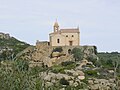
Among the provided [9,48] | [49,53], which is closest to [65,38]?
[49,53]

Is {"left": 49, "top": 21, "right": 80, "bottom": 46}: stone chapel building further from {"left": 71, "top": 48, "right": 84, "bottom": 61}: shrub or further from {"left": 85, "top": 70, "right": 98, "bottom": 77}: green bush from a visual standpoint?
{"left": 85, "top": 70, "right": 98, "bottom": 77}: green bush

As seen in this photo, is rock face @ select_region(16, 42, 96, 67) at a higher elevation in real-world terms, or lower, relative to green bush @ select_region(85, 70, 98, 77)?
higher

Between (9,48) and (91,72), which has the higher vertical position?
(9,48)

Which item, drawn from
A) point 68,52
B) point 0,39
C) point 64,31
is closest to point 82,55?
point 68,52

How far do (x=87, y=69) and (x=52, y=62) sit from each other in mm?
7309

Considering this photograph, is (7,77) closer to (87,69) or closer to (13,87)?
(13,87)

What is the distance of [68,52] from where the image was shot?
68000 mm

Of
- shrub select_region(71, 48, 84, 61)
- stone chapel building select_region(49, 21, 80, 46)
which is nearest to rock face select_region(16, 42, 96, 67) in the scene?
shrub select_region(71, 48, 84, 61)

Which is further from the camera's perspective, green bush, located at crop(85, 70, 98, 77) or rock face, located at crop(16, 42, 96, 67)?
rock face, located at crop(16, 42, 96, 67)

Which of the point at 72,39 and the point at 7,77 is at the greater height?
the point at 72,39

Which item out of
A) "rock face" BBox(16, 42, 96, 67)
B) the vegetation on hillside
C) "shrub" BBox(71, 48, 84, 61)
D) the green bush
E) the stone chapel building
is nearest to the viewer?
the vegetation on hillside

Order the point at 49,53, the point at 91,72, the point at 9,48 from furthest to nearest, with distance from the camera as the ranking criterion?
the point at 9,48 < the point at 49,53 < the point at 91,72

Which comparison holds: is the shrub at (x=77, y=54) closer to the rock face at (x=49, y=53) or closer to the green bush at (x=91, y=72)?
the rock face at (x=49, y=53)

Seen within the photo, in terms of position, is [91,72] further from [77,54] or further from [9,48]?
[9,48]
